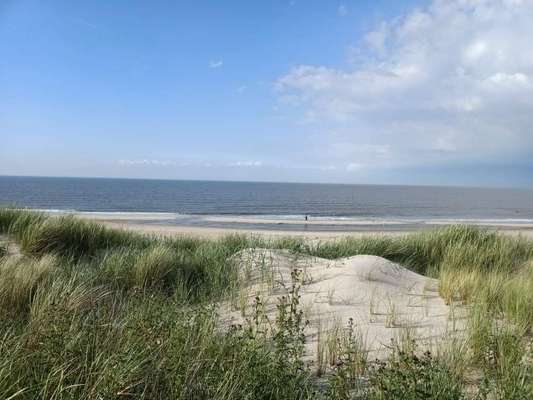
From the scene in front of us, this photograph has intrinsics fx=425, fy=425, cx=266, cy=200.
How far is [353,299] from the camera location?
18.4 ft

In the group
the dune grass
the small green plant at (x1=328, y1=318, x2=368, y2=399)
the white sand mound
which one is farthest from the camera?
the white sand mound

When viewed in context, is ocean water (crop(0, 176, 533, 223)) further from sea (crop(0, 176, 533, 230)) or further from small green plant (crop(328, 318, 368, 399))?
small green plant (crop(328, 318, 368, 399))

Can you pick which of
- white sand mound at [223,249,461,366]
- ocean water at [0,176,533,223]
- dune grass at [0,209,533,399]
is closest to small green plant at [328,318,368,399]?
dune grass at [0,209,533,399]

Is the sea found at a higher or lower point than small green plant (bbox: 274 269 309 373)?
lower

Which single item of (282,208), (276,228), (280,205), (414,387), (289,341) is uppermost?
(414,387)

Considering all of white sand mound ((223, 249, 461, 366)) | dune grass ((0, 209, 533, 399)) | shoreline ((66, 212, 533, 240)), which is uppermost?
dune grass ((0, 209, 533, 399))

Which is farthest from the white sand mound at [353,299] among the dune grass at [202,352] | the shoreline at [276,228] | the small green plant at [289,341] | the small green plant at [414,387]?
the shoreline at [276,228]

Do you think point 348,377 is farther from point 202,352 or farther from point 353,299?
point 353,299

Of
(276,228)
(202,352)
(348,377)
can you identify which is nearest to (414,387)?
(348,377)

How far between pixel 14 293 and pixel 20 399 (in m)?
2.58

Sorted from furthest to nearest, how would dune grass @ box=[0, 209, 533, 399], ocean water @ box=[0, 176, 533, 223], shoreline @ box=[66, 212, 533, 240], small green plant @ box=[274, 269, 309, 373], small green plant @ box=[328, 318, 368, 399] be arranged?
ocean water @ box=[0, 176, 533, 223] → shoreline @ box=[66, 212, 533, 240] → small green plant @ box=[274, 269, 309, 373] → small green plant @ box=[328, 318, 368, 399] → dune grass @ box=[0, 209, 533, 399]

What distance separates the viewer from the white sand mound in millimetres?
4301

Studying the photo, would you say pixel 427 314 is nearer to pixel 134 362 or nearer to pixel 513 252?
pixel 134 362

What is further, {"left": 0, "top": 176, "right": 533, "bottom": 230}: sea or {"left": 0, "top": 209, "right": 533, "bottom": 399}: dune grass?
{"left": 0, "top": 176, "right": 533, "bottom": 230}: sea
